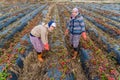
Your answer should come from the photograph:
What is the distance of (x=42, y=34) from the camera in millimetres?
5906

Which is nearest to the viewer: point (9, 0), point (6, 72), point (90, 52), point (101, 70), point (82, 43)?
point (6, 72)

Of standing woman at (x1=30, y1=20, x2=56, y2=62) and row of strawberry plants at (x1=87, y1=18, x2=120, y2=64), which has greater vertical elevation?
standing woman at (x1=30, y1=20, x2=56, y2=62)

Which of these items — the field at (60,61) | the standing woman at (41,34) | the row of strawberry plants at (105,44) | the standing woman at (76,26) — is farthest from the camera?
the row of strawberry plants at (105,44)

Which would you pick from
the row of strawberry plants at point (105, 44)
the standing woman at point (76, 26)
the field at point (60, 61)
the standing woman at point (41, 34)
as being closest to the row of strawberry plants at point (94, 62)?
the field at point (60, 61)

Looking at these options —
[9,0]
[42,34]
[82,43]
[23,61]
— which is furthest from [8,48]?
[9,0]

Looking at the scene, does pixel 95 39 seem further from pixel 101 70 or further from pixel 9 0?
pixel 9 0

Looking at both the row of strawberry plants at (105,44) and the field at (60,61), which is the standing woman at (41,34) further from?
the row of strawberry plants at (105,44)

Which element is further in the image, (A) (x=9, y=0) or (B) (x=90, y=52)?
(A) (x=9, y=0)

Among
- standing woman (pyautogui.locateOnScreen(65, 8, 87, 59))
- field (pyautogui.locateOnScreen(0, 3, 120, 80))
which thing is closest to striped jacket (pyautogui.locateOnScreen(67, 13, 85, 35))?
standing woman (pyautogui.locateOnScreen(65, 8, 87, 59))

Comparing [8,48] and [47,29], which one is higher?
[47,29]

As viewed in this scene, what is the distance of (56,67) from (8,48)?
2.63 metres

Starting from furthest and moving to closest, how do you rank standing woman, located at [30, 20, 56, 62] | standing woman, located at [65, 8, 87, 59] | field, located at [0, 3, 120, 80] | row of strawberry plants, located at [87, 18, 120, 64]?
row of strawberry plants, located at [87, 18, 120, 64] < standing woman, located at [65, 8, 87, 59] < standing woman, located at [30, 20, 56, 62] < field, located at [0, 3, 120, 80]

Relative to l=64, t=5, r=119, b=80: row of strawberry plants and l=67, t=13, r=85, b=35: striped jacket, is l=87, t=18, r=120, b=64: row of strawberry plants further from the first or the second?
l=67, t=13, r=85, b=35: striped jacket

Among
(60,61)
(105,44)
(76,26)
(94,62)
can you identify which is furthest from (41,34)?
(105,44)
